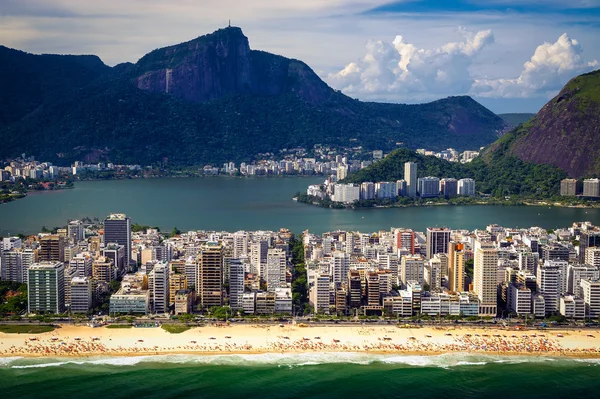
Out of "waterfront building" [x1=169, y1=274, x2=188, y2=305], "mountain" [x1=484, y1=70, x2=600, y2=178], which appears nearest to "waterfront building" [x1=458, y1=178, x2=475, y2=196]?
"mountain" [x1=484, y1=70, x2=600, y2=178]

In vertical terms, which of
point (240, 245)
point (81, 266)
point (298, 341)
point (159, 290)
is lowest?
point (298, 341)

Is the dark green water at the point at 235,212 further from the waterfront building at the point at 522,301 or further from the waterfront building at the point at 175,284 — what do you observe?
the waterfront building at the point at 522,301

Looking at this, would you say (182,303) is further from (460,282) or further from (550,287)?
(550,287)

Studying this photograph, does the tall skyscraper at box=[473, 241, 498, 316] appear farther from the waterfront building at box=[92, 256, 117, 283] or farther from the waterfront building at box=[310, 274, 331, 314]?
the waterfront building at box=[92, 256, 117, 283]

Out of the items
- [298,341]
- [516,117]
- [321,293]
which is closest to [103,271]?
[321,293]

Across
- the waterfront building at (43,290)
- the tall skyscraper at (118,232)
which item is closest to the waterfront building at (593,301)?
the waterfront building at (43,290)

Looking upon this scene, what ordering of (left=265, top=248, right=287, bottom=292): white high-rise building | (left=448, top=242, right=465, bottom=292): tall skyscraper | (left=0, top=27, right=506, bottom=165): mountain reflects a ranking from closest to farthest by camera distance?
(left=448, top=242, right=465, bottom=292): tall skyscraper
(left=265, top=248, right=287, bottom=292): white high-rise building
(left=0, top=27, right=506, bottom=165): mountain
